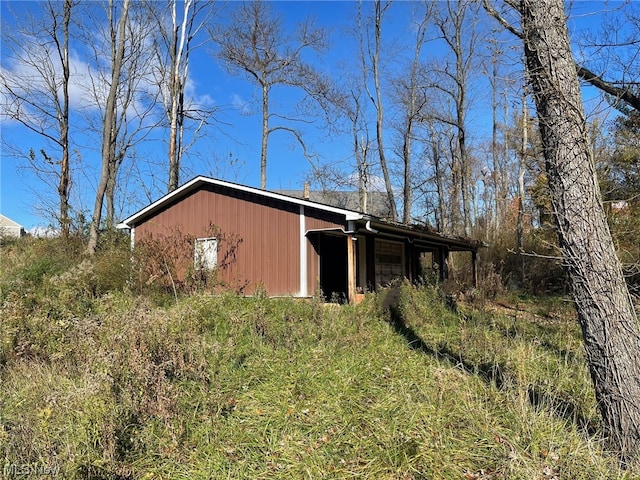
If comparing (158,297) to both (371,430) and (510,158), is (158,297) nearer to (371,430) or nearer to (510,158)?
(371,430)

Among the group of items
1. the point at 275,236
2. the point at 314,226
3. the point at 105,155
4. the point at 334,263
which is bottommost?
the point at 334,263

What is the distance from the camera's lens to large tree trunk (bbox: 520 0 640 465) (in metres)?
3.22

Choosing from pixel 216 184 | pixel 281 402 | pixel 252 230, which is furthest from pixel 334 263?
pixel 281 402

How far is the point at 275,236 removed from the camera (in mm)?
11070

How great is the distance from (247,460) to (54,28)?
2093 cm

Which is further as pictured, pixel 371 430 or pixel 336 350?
pixel 336 350

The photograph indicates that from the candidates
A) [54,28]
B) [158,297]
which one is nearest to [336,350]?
[158,297]

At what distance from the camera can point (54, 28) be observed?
59.4ft

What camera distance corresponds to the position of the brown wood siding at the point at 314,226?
33.8ft

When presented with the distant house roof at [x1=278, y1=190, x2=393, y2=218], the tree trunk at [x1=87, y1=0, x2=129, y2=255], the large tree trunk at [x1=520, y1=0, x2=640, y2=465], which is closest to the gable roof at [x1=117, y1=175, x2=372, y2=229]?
the tree trunk at [x1=87, y1=0, x2=129, y2=255]

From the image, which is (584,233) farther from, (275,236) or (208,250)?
(208,250)

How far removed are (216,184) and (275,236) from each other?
2.39 meters

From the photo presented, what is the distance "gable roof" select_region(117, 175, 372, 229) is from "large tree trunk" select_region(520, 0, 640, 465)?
5958mm

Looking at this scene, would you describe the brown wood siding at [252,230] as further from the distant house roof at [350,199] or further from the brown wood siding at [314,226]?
the distant house roof at [350,199]
